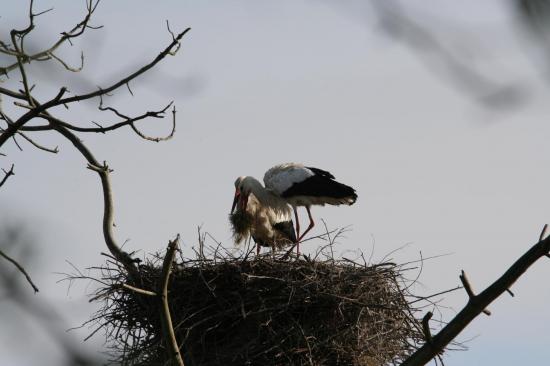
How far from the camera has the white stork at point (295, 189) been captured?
855 cm

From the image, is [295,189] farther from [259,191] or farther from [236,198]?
[236,198]

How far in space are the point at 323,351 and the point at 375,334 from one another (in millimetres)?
383

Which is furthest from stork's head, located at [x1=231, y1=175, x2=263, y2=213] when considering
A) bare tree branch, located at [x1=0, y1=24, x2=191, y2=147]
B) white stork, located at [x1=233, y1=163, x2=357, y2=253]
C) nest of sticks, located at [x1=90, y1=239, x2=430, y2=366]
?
bare tree branch, located at [x1=0, y1=24, x2=191, y2=147]

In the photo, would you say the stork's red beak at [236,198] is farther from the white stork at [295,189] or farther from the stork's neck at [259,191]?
the stork's neck at [259,191]

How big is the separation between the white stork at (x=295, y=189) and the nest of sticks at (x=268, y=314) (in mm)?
2216

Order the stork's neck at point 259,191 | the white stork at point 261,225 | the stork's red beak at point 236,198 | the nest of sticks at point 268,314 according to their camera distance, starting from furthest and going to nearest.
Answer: the stork's neck at point 259,191
the stork's red beak at point 236,198
the white stork at point 261,225
the nest of sticks at point 268,314

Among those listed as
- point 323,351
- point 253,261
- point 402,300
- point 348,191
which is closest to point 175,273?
point 253,261

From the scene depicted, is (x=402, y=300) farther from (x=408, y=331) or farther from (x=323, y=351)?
(x=323, y=351)

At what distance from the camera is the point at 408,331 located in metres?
6.18

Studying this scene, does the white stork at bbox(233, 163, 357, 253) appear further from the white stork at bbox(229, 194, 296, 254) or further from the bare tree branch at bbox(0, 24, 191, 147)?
the bare tree branch at bbox(0, 24, 191, 147)

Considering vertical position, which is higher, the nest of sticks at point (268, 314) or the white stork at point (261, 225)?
the white stork at point (261, 225)

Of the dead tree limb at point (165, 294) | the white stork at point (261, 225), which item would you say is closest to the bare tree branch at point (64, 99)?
the dead tree limb at point (165, 294)

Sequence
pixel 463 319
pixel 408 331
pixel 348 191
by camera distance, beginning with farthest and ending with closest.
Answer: pixel 348 191, pixel 408 331, pixel 463 319

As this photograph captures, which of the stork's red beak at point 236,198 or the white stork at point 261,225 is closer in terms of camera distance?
the white stork at point 261,225
